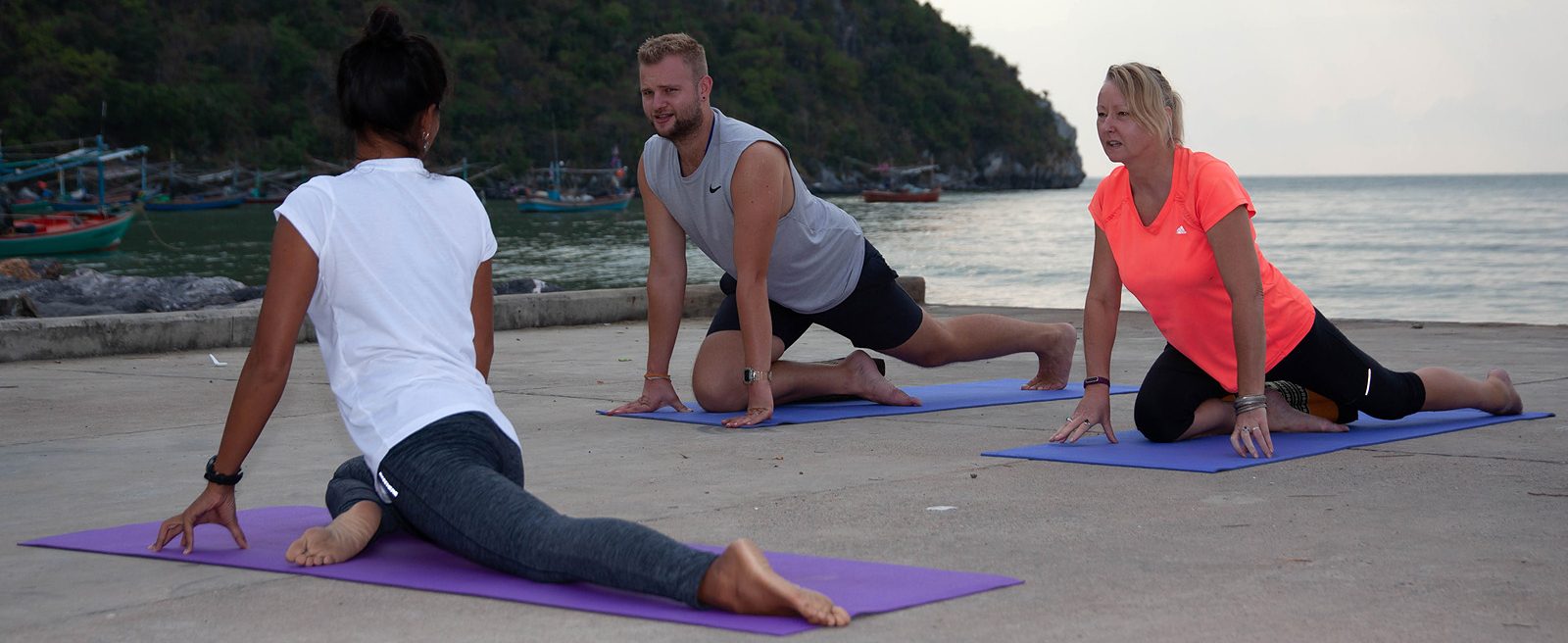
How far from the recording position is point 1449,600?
2752mm

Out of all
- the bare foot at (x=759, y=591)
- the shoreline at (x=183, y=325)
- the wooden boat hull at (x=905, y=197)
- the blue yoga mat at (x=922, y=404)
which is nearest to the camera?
the bare foot at (x=759, y=591)

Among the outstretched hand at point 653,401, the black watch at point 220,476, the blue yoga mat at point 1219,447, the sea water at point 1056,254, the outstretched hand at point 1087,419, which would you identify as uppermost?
the black watch at point 220,476

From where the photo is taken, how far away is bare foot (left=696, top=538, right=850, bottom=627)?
2564 millimetres

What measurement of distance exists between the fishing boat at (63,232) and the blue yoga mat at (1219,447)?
38531 millimetres

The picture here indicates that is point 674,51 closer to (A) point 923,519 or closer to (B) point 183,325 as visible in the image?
(A) point 923,519

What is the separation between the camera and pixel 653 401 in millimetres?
5789

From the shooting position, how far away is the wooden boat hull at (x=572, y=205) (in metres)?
87.8

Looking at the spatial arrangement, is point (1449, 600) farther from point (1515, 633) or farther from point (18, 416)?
point (18, 416)

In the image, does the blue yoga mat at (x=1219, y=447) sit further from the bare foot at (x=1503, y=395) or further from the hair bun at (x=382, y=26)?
the hair bun at (x=382, y=26)

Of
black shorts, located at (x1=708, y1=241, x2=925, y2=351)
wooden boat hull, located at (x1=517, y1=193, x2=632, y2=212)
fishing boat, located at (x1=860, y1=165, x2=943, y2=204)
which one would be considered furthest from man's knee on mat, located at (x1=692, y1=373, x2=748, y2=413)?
fishing boat, located at (x1=860, y1=165, x2=943, y2=204)

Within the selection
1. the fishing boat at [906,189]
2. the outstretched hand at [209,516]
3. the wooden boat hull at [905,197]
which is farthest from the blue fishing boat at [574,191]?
the outstretched hand at [209,516]

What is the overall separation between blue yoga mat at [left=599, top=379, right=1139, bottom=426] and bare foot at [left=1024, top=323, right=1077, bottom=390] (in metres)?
0.05

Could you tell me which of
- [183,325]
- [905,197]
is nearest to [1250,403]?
[183,325]

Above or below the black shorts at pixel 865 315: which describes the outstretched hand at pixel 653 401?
below
